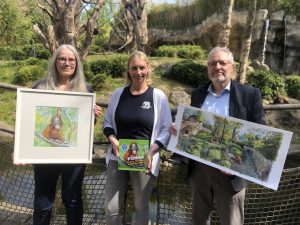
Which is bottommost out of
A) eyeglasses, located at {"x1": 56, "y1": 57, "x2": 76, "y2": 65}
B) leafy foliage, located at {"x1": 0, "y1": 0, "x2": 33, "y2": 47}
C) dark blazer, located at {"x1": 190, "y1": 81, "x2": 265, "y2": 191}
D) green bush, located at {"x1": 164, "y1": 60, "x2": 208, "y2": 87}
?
dark blazer, located at {"x1": 190, "y1": 81, "x2": 265, "y2": 191}

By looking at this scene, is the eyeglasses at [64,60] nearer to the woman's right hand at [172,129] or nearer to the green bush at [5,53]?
the woman's right hand at [172,129]

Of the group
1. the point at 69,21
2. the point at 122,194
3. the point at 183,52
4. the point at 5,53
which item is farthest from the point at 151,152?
the point at 5,53

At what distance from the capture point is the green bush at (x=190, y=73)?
15.6m

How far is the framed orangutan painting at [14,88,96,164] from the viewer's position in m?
2.86

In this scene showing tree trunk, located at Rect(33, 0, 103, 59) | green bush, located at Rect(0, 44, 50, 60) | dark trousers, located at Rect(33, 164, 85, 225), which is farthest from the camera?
green bush, located at Rect(0, 44, 50, 60)

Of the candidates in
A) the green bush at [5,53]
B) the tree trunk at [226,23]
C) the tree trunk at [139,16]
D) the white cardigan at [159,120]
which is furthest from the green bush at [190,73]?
the green bush at [5,53]

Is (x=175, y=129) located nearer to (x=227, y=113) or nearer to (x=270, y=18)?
(x=227, y=113)

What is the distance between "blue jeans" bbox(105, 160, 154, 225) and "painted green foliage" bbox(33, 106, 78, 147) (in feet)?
1.33

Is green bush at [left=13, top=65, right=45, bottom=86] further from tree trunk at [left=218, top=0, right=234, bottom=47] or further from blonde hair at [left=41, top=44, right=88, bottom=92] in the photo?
blonde hair at [left=41, top=44, right=88, bottom=92]

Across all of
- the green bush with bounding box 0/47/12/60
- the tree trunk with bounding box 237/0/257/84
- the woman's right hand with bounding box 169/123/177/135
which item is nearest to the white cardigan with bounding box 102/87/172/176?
the woman's right hand with bounding box 169/123/177/135

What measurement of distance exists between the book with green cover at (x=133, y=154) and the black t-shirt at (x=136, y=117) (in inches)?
2.0

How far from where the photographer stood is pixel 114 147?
294 cm

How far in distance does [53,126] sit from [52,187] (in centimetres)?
49

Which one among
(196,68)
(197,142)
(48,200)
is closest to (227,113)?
(197,142)
